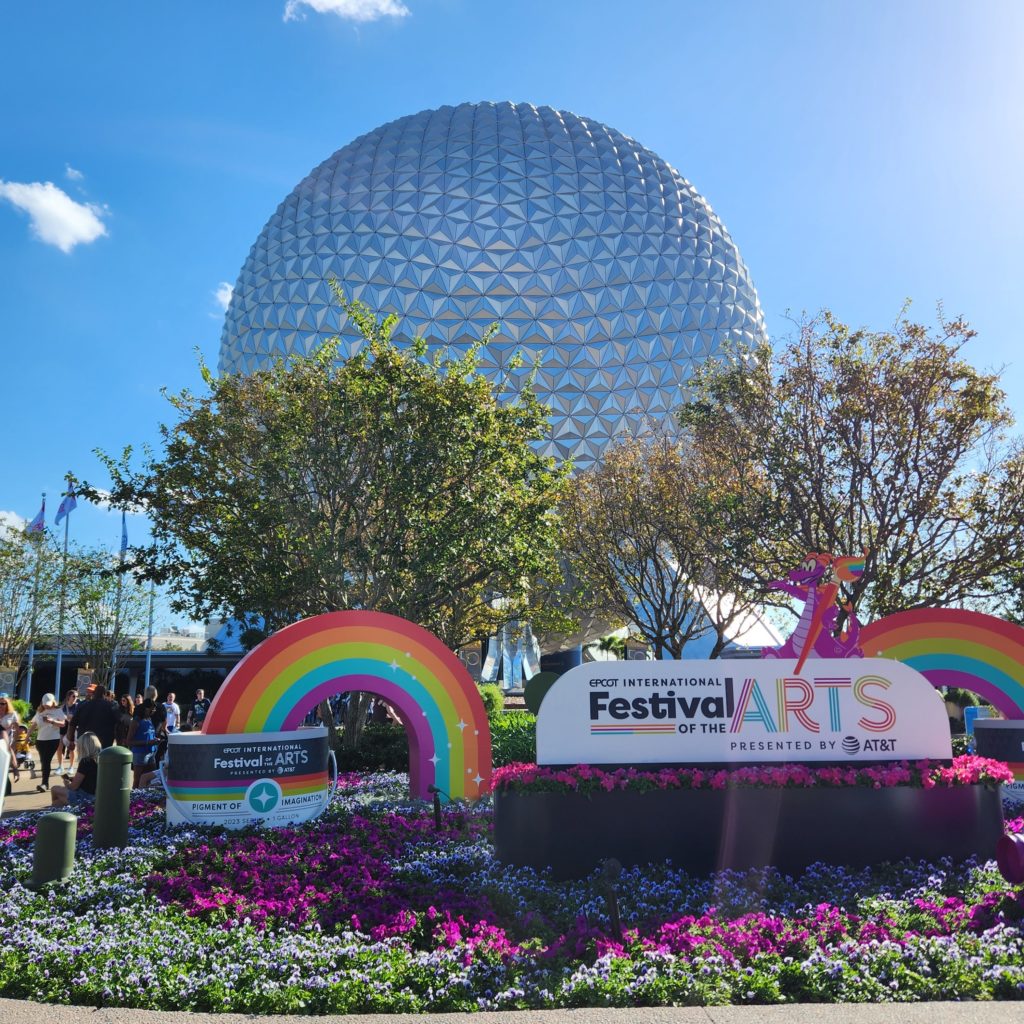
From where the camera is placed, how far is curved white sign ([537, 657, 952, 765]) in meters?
10.8

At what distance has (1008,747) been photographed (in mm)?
13766

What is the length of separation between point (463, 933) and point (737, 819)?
355cm

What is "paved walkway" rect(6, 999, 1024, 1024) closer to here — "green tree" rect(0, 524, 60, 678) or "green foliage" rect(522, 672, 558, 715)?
"green foliage" rect(522, 672, 558, 715)

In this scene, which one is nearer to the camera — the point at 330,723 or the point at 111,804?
the point at 111,804

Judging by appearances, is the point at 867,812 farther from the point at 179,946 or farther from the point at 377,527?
the point at 377,527

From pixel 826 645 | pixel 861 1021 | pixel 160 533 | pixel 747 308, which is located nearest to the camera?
pixel 861 1021

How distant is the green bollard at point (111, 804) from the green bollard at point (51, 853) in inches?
55.8

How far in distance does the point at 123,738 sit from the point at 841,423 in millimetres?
15553

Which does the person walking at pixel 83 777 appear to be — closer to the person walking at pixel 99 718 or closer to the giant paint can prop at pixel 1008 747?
the person walking at pixel 99 718

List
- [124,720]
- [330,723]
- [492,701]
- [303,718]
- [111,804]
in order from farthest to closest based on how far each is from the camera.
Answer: [492,701] → [330,723] → [124,720] → [303,718] → [111,804]

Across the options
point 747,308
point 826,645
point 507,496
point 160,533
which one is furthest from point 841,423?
point 747,308

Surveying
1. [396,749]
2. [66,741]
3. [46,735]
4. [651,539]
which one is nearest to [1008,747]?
[396,749]

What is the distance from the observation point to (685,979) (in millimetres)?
6660

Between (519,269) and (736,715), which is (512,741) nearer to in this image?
(736,715)
